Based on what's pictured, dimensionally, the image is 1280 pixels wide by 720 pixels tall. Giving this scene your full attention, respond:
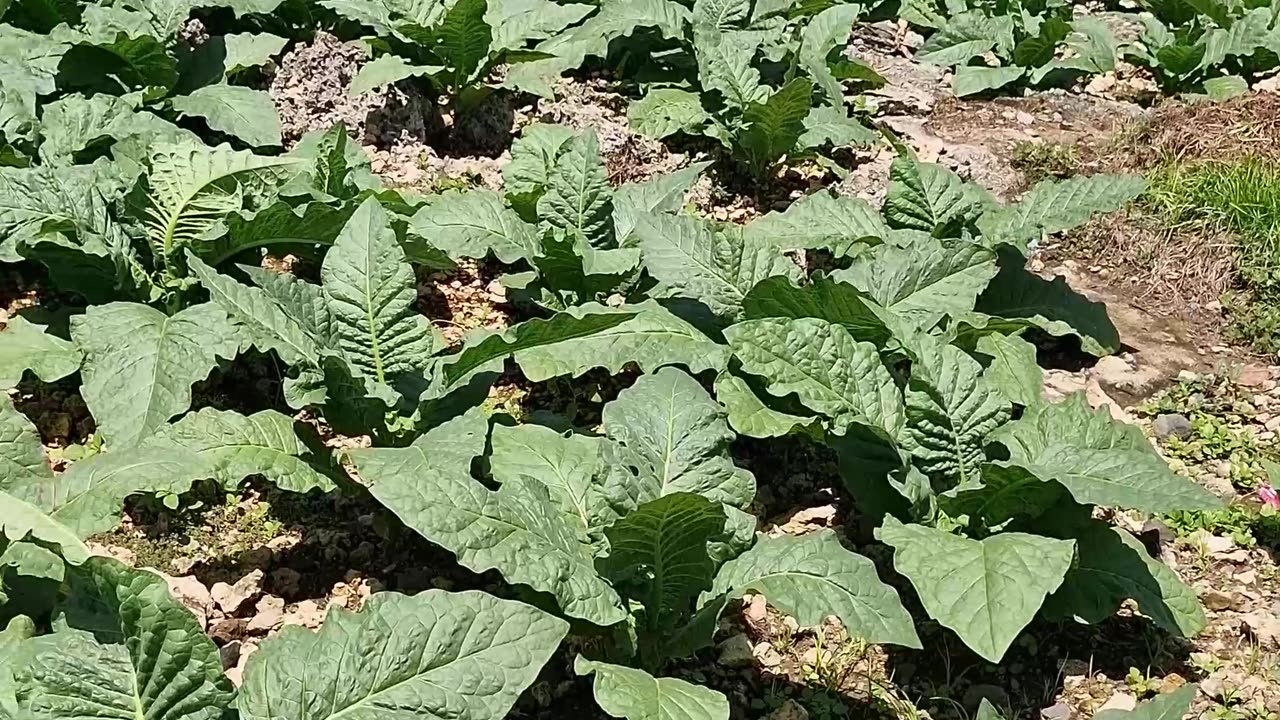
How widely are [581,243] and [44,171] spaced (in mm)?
1596

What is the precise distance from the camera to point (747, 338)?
3.55 metres

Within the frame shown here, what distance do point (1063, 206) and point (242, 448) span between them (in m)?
2.65

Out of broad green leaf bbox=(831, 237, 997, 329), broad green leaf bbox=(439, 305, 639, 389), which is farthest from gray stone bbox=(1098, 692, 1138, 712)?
broad green leaf bbox=(439, 305, 639, 389)

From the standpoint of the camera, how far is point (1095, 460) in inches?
130

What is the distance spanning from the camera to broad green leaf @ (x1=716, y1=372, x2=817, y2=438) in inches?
141

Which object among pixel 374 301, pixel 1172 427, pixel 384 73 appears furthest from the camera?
pixel 384 73

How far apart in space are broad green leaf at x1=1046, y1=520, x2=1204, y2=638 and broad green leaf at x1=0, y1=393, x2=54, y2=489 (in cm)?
241

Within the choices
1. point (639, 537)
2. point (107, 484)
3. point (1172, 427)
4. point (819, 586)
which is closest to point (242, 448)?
point (107, 484)

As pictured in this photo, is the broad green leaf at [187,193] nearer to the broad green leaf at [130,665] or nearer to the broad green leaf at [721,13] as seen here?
the broad green leaf at [130,665]

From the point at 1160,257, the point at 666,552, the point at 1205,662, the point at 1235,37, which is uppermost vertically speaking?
the point at 1235,37

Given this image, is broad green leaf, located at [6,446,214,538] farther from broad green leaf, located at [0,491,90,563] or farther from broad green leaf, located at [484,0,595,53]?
broad green leaf, located at [484,0,595,53]

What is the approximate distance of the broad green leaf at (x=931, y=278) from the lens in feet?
13.2

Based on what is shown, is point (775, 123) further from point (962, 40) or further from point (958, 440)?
point (958, 440)

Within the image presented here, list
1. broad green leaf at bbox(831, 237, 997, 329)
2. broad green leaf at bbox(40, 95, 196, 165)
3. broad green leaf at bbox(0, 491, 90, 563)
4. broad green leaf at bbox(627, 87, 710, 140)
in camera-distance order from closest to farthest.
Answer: broad green leaf at bbox(0, 491, 90, 563) < broad green leaf at bbox(831, 237, 997, 329) < broad green leaf at bbox(40, 95, 196, 165) < broad green leaf at bbox(627, 87, 710, 140)
